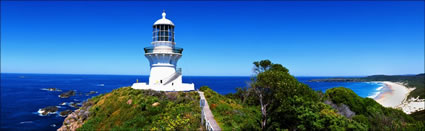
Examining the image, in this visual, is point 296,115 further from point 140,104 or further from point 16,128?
point 16,128

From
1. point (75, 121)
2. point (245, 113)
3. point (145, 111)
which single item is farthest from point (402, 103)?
point (75, 121)

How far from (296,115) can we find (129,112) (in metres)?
13.1

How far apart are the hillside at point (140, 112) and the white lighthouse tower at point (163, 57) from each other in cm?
190

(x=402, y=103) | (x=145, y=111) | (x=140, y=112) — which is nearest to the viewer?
(x=145, y=111)

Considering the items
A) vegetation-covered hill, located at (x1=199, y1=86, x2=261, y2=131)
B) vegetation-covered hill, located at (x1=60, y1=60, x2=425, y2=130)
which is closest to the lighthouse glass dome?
vegetation-covered hill, located at (x1=60, y1=60, x2=425, y2=130)

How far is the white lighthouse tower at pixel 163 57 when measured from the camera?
948 inches

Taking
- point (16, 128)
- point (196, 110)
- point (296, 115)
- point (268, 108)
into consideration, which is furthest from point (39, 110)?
point (296, 115)

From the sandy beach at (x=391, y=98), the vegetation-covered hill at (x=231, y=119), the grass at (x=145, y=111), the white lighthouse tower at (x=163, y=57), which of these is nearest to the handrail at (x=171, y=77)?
the white lighthouse tower at (x=163, y=57)

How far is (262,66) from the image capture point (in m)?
22.4

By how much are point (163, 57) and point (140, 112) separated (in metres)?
7.39

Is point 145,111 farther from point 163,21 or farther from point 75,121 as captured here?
point 163,21

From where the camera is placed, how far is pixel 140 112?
18.5m

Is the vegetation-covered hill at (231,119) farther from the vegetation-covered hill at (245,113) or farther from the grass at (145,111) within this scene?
the grass at (145,111)

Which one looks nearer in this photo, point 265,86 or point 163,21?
point 265,86
